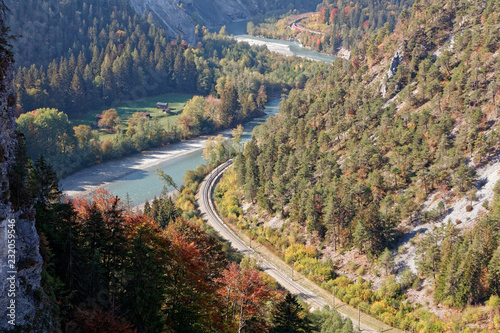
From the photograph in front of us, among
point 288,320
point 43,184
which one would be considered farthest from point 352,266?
point 43,184

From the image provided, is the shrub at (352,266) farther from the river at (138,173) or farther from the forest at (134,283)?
the river at (138,173)

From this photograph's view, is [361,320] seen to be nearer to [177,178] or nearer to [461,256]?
[461,256]

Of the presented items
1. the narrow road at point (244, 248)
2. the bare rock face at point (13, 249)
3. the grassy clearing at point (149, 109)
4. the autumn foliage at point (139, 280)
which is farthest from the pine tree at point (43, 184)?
the grassy clearing at point (149, 109)

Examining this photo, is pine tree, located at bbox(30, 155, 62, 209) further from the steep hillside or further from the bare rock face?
the steep hillside

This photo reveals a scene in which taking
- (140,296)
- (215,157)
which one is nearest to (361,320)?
(140,296)

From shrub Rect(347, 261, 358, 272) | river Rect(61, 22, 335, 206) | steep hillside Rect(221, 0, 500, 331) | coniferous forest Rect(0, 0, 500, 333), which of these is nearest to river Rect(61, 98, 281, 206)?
river Rect(61, 22, 335, 206)

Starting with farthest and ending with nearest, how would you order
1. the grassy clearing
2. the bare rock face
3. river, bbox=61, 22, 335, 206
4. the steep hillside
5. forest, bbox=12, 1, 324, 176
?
the grassy clearing, forest, bbox=12, 1, 324, 176, river, bbox=61, 22, 335, 206, the steep hillside, the bare rock face
